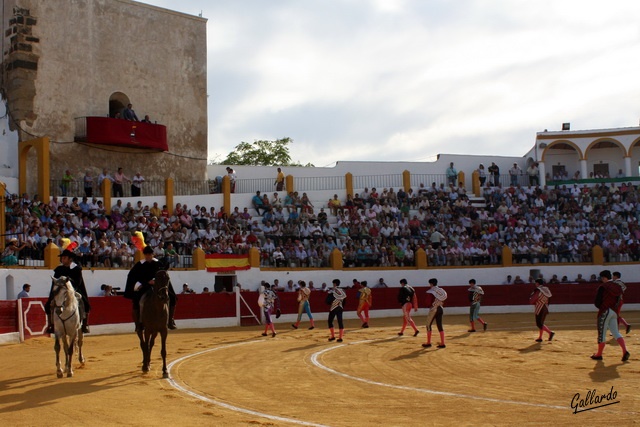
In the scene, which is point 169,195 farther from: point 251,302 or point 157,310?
point 157,310

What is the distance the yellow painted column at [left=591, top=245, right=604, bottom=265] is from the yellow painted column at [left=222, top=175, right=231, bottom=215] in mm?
15663

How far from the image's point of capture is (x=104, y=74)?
34.4 m

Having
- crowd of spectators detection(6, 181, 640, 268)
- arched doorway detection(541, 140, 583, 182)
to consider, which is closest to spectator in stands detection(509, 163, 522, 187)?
crowd of spectators detection(6, 181, 640, 268)

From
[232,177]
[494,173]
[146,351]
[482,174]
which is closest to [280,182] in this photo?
[232,177]

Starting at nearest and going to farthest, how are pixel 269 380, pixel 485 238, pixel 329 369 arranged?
1. pixel 269 380
2. pixel 329 369
3. pixel 485 238

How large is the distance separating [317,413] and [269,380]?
2974mm

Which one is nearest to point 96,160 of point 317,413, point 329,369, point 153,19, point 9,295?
point 153,19

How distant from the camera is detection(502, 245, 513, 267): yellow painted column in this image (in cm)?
3231

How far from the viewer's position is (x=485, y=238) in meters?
33.5

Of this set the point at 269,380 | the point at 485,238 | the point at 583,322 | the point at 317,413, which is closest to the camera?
the point at 317,413

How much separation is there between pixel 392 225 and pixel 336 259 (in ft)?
12.2

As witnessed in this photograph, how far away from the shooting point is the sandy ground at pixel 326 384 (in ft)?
27.1

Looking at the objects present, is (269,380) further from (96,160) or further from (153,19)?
(153,19)

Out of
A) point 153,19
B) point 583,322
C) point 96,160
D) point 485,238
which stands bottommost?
point 583,322
